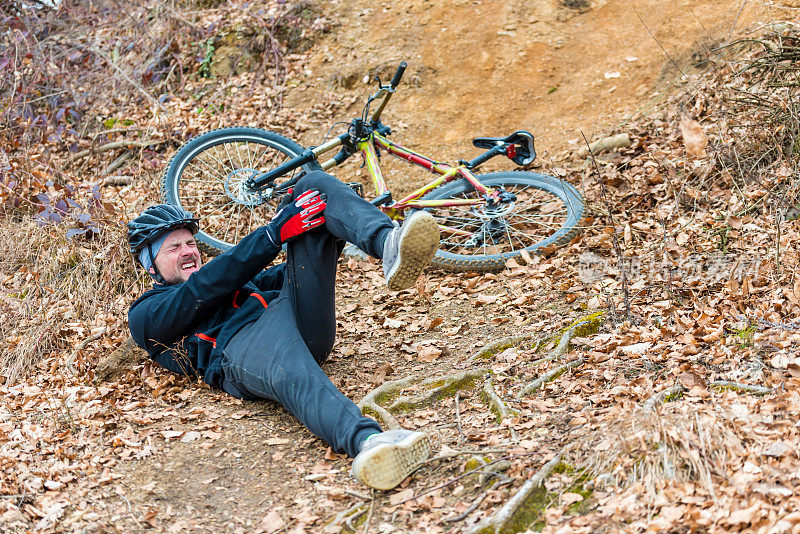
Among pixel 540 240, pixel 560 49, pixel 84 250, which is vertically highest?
pixel 84 250

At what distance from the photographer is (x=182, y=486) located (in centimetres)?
344

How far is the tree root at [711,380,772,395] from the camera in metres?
3.03

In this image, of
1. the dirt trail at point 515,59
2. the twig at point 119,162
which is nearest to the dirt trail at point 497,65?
the dirt trail at point 515,59

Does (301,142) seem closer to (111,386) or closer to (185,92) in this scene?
(185,92)

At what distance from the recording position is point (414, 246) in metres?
3.26

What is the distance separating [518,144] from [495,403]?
3.18 m

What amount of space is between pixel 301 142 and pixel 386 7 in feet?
8.77

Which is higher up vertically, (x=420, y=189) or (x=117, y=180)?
(x=117, y=180)

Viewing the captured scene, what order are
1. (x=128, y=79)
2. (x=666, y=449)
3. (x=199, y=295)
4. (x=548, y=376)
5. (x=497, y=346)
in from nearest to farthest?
(x=666, y=449) < (x=548, y=376) < (x=199, y=295) < (x=497, y=346) < (x=128, y=79)

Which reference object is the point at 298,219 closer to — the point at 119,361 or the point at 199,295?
the point at 199,295

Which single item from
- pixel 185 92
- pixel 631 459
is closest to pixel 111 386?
pixel 631 459

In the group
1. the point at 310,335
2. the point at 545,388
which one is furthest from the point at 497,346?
the point at 310,335

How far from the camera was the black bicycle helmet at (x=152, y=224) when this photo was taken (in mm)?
4406

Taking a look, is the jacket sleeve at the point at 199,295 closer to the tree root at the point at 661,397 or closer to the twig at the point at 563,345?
the twig at the point at 563,345
